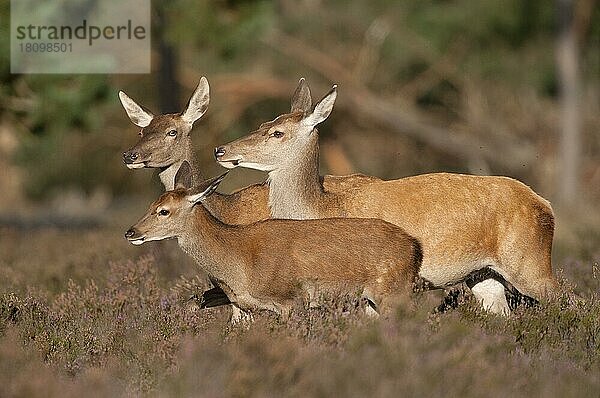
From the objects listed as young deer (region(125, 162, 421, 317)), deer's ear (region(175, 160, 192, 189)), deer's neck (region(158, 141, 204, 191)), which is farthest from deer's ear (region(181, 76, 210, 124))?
young deer (region(125, 162, 421, 317))

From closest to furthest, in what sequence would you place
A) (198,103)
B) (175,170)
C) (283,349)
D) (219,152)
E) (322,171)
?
(283,349) → (219,152) → (175,170) → (198,103) → (322,171)

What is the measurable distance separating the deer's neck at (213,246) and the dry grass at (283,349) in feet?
1.10

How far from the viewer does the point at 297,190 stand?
961 cm

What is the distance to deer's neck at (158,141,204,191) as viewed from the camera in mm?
10055

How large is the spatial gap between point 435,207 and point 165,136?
2.20 m

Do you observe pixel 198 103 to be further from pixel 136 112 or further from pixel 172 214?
pixel 172 214

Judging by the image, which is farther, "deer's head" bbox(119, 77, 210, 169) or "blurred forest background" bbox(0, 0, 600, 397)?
"deer's head" bbox(119, 77, 210, 169)

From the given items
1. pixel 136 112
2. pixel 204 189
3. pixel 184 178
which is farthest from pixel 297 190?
pixel 136 112

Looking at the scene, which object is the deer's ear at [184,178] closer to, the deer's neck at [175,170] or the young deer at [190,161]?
the young deer at [190,161]

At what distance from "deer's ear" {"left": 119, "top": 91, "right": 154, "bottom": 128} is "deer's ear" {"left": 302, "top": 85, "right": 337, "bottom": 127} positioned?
4.71 ft

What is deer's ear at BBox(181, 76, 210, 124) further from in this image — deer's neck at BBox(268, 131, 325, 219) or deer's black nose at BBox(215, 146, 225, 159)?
deer's neck at BBox(268, 131, 325, 219)

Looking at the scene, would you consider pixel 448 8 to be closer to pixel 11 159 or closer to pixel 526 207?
pixel 11 159

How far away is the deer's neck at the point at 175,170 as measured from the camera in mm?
10055

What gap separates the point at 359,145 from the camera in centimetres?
2772
